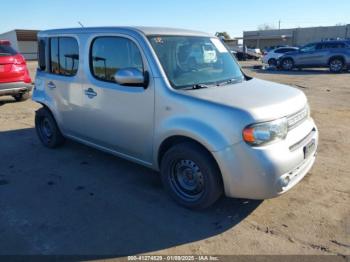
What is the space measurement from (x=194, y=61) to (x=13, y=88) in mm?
7117

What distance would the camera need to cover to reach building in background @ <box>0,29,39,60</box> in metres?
44.3

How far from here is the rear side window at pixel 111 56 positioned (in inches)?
162

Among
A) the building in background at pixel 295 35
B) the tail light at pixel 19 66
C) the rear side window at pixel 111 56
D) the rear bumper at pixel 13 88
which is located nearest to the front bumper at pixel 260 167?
the rear side window at pixel 111 56

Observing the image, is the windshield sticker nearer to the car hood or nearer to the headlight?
the car hood

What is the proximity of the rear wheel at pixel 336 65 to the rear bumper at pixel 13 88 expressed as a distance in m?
16.6

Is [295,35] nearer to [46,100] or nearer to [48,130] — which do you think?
[48,130]

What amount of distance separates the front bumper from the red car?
26.2 feet

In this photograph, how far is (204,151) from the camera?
11.6ft

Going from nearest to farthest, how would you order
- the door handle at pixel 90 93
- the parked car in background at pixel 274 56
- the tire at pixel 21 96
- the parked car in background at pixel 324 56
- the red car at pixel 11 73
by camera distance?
the door handle at pixel 90 93
the red car at pixel 11 73
the tire at pixel 21 96
the parked car in background at pixel 324 56
the parked car in background at pixel 274 56

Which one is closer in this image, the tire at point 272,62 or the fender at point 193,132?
the fender at point 193,132

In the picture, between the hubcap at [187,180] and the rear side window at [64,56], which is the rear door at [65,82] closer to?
the rear side window at [64,56]

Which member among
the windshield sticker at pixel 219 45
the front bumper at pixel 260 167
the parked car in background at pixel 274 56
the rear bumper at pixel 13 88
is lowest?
the front bumper at pixel 260 167

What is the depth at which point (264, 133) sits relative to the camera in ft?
10.6

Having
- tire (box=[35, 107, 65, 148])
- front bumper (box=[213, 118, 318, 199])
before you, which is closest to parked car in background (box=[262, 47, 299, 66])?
tire (box=[35, 107, 65, 148])
